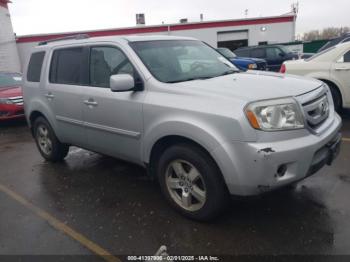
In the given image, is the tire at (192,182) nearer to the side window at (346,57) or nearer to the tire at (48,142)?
the tire at (48,142)

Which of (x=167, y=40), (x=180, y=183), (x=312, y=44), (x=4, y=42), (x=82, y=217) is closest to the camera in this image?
(x=180, y=183)

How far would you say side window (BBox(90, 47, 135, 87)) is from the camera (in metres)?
3.75

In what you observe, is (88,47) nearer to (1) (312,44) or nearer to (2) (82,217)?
(2) (82,217)

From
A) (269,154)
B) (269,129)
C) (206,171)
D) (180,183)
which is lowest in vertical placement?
(180,183)

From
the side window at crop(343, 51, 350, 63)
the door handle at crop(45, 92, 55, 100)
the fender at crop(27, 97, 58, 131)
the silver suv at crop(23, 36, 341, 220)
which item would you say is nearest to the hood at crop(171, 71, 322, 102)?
the silver suv at crop(23, 36, 341, 220)

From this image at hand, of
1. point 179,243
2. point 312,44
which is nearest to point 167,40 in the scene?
point 179,243

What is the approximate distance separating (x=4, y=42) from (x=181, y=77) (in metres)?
21.7

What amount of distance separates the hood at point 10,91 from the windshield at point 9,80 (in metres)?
0.33

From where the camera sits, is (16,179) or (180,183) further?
(16,179)

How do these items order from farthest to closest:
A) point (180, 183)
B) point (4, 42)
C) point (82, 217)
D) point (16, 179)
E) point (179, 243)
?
point (4, 42) < point (16, 179) < point (82, 217) < point (180, 183) < point (179, 243)

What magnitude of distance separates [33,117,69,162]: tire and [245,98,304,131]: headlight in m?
3.37

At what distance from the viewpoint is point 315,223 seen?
3.09 meters

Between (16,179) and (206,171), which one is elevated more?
(206,171)

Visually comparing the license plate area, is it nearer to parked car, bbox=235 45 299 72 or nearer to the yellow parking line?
the yellow parking line
